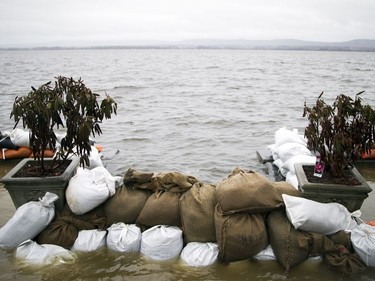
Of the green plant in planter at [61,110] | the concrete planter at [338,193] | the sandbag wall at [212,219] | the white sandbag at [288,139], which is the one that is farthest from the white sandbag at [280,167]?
the green plant in planter at [61,110]

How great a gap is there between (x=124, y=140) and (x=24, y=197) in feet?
16.5

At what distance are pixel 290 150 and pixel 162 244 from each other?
2870 millimetres

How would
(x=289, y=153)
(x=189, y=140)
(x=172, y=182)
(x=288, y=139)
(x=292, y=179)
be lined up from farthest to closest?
(x=189, y=140)
(x=288, y=139)
(x=289, y=153)
(x=292, y=179)
(x=172, y=182)

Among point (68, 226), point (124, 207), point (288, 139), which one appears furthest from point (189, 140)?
point (68, 226)

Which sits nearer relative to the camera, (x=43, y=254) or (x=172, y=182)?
(x=43, y=254)

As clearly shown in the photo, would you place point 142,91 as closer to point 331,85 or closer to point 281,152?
point 331,85

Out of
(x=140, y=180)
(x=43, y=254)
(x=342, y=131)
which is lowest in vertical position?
(x=43, y=254)

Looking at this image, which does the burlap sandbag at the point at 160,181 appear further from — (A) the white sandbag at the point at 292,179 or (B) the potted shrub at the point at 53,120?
(A) the white sandbag at the point at 292,179

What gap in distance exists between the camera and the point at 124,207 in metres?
3.50

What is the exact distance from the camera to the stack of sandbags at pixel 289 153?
4891 millimetres

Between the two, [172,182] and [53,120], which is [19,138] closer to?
[53,120]

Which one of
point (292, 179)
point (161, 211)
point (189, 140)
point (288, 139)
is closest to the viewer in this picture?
point (161, 211)

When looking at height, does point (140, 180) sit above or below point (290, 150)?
above

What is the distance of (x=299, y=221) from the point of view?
3.05m
